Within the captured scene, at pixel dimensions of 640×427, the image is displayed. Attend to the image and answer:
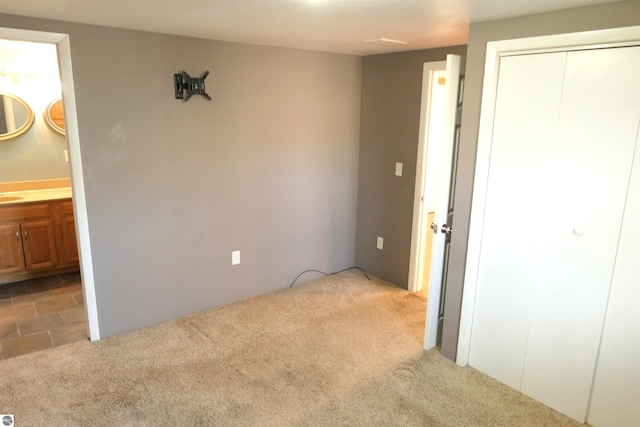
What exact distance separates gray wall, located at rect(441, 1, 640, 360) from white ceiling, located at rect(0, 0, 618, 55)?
65 mm

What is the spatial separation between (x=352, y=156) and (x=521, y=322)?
220 centimetres

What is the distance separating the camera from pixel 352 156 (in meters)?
4.14

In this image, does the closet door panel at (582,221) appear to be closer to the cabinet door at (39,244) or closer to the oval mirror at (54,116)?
the cabinet door at (39,244)

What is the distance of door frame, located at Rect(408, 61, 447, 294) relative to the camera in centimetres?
344

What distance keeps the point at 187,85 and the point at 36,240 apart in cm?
224

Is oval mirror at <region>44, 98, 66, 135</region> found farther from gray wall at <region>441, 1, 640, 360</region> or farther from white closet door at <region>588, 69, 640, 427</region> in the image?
white closet door at <region>588, 69, 640, 427</region>

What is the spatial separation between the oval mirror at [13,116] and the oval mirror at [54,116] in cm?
14

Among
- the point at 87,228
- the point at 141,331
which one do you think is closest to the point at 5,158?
the point at 87,228

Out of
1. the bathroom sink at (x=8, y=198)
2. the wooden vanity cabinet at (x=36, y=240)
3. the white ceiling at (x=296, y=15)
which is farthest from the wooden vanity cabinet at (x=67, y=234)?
the white ceiling at (x=296, y=15)

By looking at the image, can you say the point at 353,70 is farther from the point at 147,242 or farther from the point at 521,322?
the point at 521,322

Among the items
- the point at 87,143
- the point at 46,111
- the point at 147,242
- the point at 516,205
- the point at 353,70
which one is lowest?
the point at 147,242

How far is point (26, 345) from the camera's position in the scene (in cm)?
295

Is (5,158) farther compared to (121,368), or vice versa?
(5,158)

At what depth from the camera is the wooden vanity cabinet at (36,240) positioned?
381 cm
